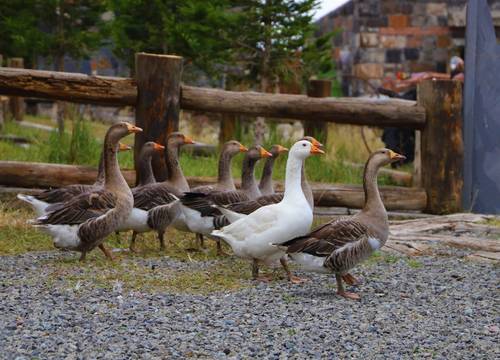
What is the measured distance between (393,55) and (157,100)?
17421 mm

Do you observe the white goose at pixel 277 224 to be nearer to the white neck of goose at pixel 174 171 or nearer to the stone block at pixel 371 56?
the white neck of goose at pixel 174 171

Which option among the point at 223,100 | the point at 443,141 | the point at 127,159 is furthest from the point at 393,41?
the point at 223,100

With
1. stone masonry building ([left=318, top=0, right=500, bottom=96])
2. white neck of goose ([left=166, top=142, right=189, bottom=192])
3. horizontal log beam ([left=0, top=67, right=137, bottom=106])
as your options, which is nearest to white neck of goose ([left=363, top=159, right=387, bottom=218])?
white neck of goose ([left=166, top=142, right=189, bottom=192])

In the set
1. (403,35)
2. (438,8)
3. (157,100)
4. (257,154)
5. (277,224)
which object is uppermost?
(438,8)

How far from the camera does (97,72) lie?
29.5m

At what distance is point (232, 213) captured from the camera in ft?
28.7

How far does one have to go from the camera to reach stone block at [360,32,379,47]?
90.5ft

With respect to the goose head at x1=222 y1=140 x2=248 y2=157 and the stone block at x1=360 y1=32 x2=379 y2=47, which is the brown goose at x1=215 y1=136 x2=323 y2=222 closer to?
the goose head at x1=222 y1=140 x2=248 y2=157

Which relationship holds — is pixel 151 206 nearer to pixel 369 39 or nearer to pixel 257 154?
pixel 257 154

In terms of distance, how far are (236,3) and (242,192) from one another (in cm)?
805

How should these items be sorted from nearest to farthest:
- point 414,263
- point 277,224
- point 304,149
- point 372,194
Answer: point 277,224
point 372,194
point 304,149
point 414,263

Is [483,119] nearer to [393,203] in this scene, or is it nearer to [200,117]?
[393,203]

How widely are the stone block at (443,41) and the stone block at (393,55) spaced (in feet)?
3.53

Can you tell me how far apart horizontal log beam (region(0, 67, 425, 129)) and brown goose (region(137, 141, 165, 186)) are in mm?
1247
